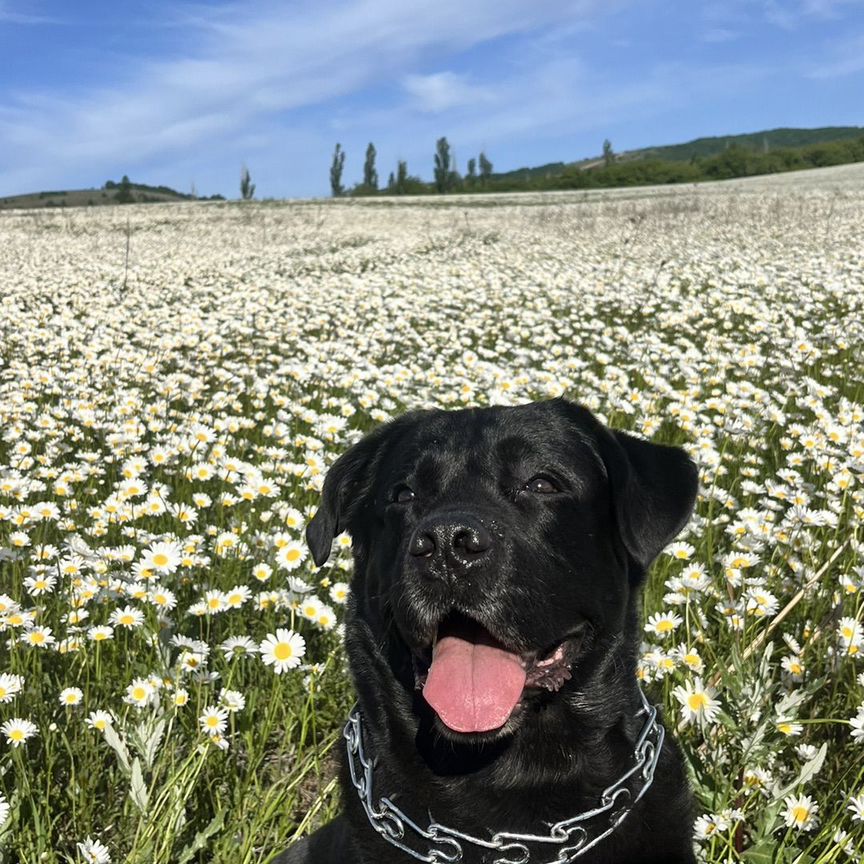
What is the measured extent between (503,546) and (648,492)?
1.95 ft

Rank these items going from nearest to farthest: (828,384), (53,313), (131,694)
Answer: (131,694), (828,384), (53,313)

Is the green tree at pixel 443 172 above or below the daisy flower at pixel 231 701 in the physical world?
above

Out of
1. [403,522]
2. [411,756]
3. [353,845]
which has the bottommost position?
[353,845]

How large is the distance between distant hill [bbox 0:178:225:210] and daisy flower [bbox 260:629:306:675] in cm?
7140

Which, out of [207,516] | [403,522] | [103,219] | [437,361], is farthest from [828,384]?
[103,219]

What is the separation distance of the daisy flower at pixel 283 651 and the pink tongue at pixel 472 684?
2.85 feet

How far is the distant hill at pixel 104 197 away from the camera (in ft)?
241

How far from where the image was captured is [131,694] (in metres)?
3.15

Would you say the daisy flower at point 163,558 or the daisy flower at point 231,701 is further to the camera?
the daisy flower at point 163,558

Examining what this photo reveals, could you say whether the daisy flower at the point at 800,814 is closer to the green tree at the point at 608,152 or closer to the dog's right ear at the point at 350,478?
the dog's right ear at the point at 350,478

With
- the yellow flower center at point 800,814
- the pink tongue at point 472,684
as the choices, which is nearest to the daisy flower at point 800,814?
the yellow flower center at point 800,814

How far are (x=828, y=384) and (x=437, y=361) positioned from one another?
3.83m

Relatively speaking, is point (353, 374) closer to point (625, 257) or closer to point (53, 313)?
point (53, 313)

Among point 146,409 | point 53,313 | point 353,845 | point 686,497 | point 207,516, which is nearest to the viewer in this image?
point 353,845
